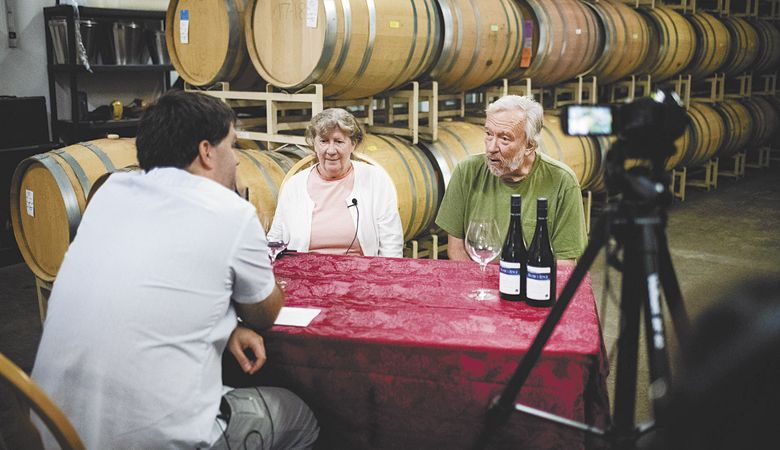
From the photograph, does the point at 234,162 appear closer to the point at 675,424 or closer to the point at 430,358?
the point at 430,358

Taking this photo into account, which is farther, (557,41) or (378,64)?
(557,41)

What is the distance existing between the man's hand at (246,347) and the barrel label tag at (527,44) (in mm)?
4186

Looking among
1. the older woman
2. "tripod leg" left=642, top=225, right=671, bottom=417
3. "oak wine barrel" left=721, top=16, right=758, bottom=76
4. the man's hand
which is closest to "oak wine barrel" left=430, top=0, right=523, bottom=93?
the older woman

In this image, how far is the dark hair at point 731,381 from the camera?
2.59 ft

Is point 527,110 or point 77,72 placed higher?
point 77,72

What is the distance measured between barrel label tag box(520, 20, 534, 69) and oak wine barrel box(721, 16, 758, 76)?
4942 millimetres

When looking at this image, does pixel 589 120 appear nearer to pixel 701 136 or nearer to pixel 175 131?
pixel 175 131

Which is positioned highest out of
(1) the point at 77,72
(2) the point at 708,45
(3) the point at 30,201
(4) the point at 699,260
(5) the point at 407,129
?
(2) the point at 708,45

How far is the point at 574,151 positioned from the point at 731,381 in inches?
211

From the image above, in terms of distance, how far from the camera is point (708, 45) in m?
8.54

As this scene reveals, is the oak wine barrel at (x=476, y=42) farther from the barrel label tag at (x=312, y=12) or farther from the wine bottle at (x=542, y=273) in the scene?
the wine bottle at (x=542, y=273)

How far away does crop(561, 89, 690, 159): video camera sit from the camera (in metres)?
1.36

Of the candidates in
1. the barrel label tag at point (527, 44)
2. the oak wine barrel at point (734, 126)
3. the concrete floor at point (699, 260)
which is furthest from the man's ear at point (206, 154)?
the oak wine barrel at point (734, 126)

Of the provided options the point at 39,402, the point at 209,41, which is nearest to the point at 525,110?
the point at 39,402
